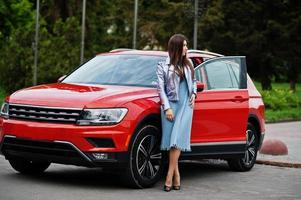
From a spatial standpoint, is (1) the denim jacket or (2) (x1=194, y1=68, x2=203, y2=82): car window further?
(2) (x1=194, y1=68, x2=203, y2=82): car window

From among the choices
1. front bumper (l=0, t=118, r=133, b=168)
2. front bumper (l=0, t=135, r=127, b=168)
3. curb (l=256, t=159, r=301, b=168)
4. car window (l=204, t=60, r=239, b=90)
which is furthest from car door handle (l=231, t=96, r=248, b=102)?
front bumper (l=0, t=135, r=127, b=168)

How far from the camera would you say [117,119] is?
8.63 metres

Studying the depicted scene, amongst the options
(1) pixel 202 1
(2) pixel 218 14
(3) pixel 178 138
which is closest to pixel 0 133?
(3) pixel 178 138

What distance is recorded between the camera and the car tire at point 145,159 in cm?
884

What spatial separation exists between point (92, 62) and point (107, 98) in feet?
6.49

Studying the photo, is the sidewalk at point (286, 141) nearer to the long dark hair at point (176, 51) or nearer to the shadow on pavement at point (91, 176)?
the shadow on pavement at point (91, 176)

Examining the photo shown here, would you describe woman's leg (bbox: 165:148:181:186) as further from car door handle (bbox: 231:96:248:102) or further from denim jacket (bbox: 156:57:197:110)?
car door handle (bbox: 231:96:248:102)

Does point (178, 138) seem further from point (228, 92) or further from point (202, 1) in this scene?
point (202, 1)

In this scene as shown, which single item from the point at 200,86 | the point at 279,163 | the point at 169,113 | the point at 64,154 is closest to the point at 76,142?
the point at 64,154

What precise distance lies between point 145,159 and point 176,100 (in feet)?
2.64

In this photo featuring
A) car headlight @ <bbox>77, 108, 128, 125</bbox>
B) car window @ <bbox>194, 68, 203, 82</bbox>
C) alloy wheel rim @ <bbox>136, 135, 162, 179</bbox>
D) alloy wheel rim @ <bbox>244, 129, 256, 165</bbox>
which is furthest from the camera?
alloy wheel rim @ <bbox>244, 129, 256, 165</bbox>

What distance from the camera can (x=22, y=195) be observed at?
26.9 ft

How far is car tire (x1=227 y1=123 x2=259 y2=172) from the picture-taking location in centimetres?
1126

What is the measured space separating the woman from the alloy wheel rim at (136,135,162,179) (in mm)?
161
